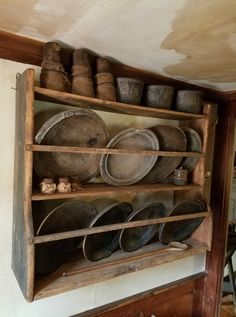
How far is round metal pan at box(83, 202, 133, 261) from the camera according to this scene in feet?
4.29

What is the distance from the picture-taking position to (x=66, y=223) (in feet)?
4.13

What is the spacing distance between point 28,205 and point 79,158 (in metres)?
0.39

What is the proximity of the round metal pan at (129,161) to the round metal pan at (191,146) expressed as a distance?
0.30m

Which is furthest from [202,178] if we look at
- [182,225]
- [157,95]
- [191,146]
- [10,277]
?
[10,277]

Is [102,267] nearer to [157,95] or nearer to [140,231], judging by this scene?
[140,231]

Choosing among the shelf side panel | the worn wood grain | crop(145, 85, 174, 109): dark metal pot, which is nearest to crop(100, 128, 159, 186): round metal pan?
crop(145, 85, 174, 109): dark metal pot

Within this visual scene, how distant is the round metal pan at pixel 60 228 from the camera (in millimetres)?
1175

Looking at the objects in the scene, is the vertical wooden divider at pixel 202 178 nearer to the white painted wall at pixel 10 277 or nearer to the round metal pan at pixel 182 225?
the round metal pan at pixel 182 225

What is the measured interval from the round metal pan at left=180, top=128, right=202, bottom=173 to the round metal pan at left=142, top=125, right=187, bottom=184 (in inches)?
2.5

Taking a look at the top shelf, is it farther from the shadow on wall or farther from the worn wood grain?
the worn wood grain

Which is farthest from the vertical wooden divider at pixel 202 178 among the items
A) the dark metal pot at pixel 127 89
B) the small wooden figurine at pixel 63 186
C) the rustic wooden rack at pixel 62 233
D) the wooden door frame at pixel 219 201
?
the small wooden figurine at pixel 63 186

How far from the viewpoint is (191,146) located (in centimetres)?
162

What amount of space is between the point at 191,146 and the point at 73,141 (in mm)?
770

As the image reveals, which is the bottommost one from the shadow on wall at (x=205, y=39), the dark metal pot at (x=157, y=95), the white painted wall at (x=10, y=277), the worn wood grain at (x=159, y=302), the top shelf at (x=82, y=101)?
the worn wood grain at (x=159, y=302)
